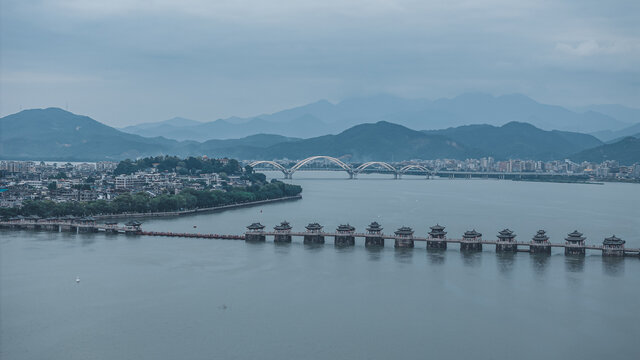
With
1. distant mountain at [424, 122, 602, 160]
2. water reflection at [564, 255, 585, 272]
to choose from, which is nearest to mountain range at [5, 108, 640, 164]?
distant mountain at [424, 122, 602, 160]

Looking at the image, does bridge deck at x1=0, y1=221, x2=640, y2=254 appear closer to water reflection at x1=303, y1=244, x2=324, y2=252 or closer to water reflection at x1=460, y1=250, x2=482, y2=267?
water reflection at x1=460, y1=250, x2=482, y2=267

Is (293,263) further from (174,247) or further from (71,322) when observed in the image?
(71,322)

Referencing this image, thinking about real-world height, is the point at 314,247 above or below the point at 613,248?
below

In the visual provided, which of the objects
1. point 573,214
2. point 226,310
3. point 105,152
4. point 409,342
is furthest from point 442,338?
point 105,152

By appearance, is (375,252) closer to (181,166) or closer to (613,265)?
(613,265)

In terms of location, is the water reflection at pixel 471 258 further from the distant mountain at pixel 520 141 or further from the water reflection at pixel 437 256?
the distant mountain at pixel 520 141

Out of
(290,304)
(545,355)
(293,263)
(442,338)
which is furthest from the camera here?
(293,263)

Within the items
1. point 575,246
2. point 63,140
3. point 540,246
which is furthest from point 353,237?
point 63,140
